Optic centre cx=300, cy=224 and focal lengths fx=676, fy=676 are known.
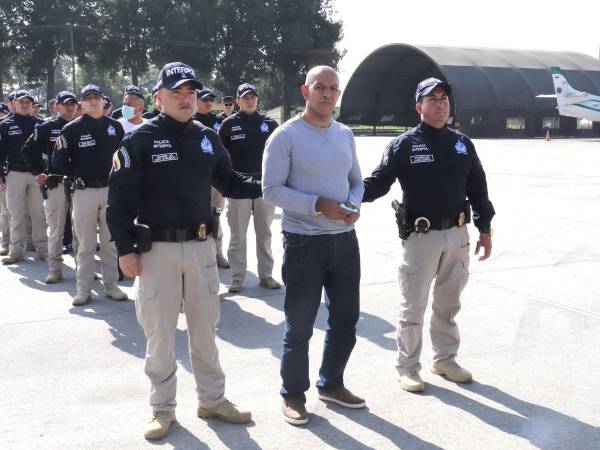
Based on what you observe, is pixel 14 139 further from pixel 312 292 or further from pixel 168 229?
pixel 312 292

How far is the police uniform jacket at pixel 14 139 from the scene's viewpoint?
30.2ft

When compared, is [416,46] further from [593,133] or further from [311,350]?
[311,350]

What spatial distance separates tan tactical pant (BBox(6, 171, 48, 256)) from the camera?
363 inches

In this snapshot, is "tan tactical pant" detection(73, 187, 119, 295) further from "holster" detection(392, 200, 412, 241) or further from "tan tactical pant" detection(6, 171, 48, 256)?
"holster" detection(392, 200, 412, 241)

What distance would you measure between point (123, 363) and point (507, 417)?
2.86m

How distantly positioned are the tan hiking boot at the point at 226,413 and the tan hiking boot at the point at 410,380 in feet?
3.70

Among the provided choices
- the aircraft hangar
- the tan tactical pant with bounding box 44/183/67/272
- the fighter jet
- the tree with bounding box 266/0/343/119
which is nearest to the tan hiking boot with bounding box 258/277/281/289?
the tan tactical pant with bounding box 44/183/67/272

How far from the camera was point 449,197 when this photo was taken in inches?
183

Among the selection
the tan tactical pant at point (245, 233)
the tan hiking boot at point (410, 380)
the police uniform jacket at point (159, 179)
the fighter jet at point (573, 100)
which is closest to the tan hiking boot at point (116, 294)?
the tan tactical pant at point (245, 233)

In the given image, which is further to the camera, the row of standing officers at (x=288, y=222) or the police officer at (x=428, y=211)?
the police officer at (x=428, y=211)

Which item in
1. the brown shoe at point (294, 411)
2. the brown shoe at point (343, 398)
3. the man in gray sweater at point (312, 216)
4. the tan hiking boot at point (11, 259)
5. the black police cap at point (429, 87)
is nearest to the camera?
the man in gray sweater at point (312, 216)

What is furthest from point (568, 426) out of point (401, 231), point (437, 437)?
point (401, 231)

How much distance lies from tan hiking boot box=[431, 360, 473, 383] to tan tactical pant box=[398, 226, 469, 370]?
9.0 inches

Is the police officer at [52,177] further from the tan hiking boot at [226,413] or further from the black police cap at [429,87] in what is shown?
the black police cap at [429,87]
